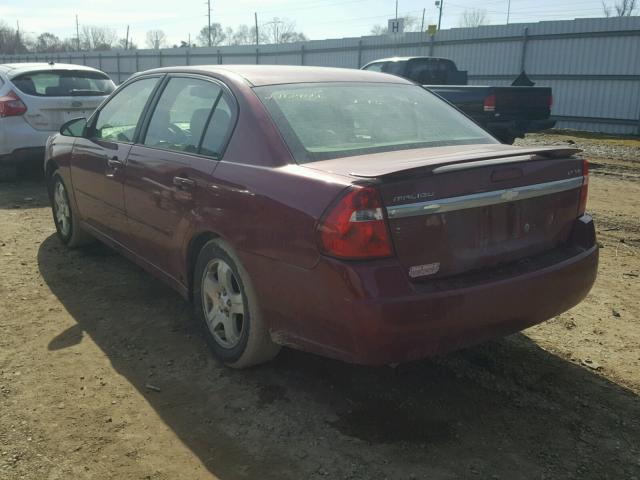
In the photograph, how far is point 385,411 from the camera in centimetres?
294

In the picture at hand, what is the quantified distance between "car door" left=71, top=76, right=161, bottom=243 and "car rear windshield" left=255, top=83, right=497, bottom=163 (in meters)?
1.39

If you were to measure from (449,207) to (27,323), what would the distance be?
2900 millimetres

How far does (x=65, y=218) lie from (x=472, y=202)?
412 cm

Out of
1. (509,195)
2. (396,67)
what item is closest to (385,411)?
(509,195)

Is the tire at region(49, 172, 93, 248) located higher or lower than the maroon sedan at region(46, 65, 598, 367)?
lower

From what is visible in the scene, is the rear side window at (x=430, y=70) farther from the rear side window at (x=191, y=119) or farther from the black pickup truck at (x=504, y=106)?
the rear side window at (x=191, y=119)

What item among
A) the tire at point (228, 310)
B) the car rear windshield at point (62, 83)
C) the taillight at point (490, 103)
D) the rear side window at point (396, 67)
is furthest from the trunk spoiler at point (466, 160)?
the rear side window at point (396, 67)

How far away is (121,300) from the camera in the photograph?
440 centimetres

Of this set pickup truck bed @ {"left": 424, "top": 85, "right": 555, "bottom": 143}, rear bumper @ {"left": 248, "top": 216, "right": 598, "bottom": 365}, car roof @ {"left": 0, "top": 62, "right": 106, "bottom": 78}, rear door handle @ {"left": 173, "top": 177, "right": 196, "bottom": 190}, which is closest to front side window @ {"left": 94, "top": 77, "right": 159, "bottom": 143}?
rear door handle @ {"left": 173, "top": 177, "right": 196, "bottom": 190}

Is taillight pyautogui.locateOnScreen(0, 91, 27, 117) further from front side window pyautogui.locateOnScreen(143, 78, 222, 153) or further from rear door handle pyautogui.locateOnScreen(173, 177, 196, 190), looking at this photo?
rear door handle pyautogui.locateOnScreen(173, 177, 196, 190)

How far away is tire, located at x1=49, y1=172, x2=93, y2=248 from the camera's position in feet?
17.6

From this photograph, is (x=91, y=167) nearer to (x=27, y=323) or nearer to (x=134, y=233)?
(x=134, y=233)

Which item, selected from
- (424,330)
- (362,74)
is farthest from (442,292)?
(362,74)

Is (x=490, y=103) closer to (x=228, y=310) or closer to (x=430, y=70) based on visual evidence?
(x=430, y=70)
